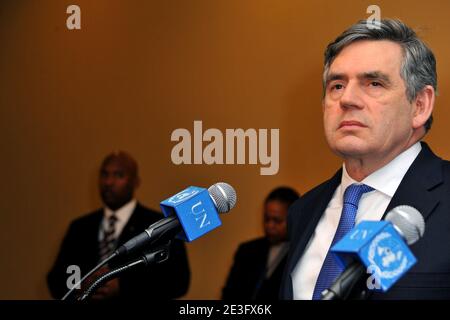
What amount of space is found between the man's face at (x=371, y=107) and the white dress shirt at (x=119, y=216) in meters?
1.87

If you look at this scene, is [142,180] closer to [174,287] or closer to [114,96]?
[114,96]

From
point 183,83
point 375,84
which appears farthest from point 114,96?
point 375,84

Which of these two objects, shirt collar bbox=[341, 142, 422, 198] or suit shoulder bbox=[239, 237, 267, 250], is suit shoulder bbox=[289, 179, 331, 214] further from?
suit shoulder bbox=[239, 237, 267, 250]

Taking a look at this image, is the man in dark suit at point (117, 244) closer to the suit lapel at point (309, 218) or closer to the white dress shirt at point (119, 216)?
the white dress shirt at point (119, 216)

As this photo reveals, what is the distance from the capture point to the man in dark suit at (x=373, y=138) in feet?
6.11

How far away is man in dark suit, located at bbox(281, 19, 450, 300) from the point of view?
6.11 ft

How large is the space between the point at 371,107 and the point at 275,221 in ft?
5.92

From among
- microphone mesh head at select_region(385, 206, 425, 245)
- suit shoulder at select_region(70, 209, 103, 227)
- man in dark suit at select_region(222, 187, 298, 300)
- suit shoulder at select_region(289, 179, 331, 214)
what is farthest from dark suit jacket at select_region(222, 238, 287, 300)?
microphone mesh head at select_region(385, 206, 425, 245)

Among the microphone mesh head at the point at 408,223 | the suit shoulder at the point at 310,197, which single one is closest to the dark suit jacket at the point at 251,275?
the suit shoulder at the point at 310,197

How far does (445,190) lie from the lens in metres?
1.82

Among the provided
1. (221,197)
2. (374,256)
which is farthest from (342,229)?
(374,256)

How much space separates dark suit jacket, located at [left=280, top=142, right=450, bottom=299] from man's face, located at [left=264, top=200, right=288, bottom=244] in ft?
4.88

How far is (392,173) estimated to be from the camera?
1.91m
